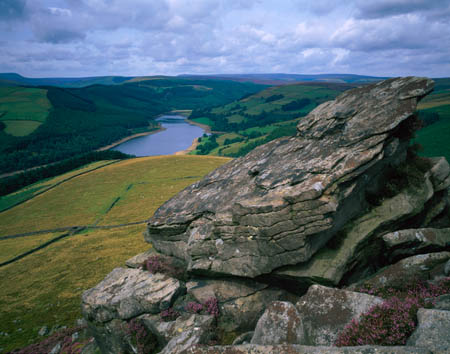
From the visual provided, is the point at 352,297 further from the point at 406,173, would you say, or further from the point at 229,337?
the point at 406,173

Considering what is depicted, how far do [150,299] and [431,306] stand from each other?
605 inches

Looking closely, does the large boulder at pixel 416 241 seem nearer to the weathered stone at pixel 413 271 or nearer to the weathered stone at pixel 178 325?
the weathered stone at pixel 413 271

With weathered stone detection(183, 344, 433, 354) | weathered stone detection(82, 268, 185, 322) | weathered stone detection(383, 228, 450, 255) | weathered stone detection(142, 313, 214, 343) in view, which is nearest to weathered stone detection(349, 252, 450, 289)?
weathered stone detection(383, 228, 450, 255)

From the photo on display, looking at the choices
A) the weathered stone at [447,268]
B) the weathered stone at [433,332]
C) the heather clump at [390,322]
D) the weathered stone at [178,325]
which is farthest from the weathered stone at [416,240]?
the weathered stone at [178,325]

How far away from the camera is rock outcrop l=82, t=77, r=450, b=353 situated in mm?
16247

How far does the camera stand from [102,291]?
19859 mm

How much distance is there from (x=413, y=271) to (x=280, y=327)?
7.98 m

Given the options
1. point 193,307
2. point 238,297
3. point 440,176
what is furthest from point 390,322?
point 440,176

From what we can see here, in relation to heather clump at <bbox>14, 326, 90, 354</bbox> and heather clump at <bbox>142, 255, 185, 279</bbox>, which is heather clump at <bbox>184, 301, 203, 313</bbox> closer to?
heather clump at <bbox>142, 255, 185, 279</bbox>

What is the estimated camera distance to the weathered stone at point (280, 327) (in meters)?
11.0

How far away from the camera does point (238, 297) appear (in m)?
18.0

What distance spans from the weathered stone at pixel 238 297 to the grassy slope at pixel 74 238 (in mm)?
19716

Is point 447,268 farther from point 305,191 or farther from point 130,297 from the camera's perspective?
point 130,297

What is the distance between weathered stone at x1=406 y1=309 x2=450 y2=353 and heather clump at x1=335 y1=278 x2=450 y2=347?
1.63 feet
